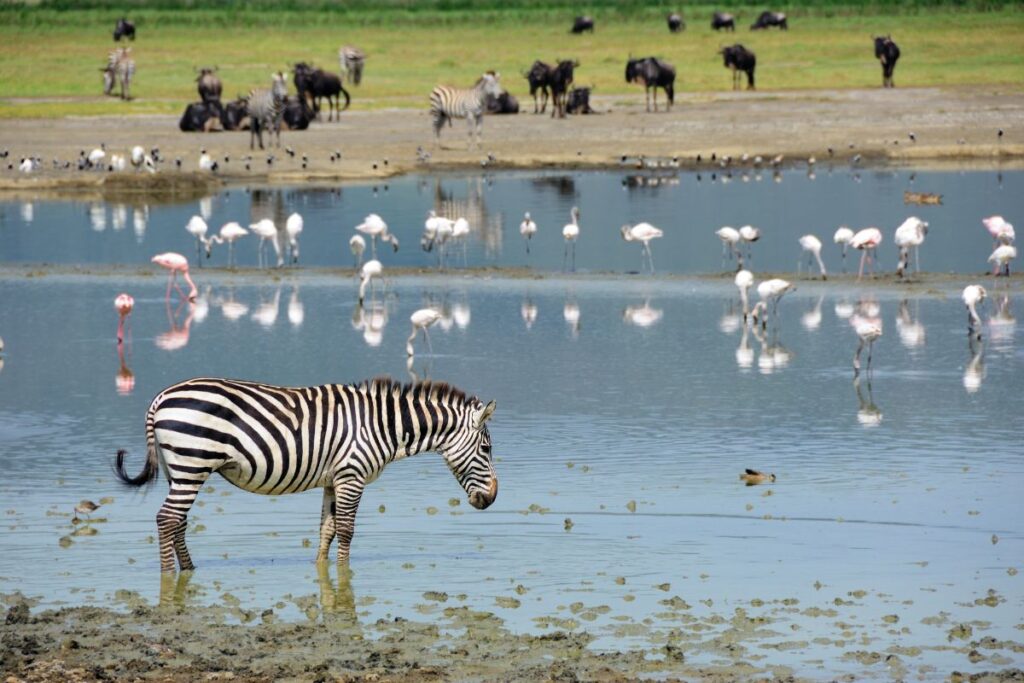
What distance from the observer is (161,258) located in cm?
2225

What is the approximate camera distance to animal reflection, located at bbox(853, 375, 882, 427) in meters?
15.0

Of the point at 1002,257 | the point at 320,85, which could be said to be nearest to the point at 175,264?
the point at 1002,257

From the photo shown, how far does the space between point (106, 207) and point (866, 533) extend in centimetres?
Answer: 2492

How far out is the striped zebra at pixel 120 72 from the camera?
176 ft

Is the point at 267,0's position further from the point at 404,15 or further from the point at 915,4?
the point at 915,4

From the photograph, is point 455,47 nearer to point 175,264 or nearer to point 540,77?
point 540,77

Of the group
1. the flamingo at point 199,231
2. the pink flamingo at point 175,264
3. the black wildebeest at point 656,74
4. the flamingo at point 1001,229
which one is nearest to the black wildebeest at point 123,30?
the black wildebeest at point 656,74

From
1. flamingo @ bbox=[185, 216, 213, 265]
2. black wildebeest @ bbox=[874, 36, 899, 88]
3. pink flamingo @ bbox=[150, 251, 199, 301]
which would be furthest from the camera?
black wildebeest @ bbox=[874, 36, 899, 88]

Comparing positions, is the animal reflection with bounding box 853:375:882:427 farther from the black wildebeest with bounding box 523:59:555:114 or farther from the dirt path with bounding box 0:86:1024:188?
the black wildebeest with bounding box 523:59:555:114

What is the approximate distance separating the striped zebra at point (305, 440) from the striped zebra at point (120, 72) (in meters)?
44.8

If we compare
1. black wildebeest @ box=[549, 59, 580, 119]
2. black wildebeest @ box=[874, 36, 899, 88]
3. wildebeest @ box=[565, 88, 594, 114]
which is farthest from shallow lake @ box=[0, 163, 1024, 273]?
black wildebeest @ box=[874, 36, 899, 88]

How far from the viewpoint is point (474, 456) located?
10.6 meters

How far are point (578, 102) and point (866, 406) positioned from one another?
32.3 meters

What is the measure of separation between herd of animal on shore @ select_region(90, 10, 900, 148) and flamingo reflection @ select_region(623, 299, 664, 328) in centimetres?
2060
